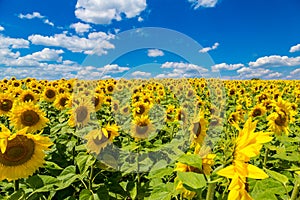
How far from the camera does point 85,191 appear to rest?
2.67m

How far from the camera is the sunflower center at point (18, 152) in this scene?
2588 millimetres

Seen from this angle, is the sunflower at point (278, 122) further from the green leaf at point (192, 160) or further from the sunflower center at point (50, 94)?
the sunflower center at point (50, 94)

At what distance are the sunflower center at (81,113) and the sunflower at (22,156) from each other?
7.45 ft

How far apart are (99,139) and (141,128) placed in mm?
2317

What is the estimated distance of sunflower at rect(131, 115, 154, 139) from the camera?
17.3 ft

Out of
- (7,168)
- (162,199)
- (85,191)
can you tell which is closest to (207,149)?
(162,199)

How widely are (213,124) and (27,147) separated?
13.8 ft

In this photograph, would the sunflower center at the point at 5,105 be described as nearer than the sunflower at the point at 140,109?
Yes

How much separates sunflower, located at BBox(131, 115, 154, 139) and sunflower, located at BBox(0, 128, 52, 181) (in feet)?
8.31

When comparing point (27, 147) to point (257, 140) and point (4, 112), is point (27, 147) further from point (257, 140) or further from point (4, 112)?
point (4, 112)

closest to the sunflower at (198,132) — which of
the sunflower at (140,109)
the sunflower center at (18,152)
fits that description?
the sunflower center at (18,152)

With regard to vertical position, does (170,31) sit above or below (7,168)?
above

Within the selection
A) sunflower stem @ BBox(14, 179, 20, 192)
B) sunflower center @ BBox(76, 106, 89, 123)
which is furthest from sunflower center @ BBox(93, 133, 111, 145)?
sunflower center @ BBox(76, 106, 89, 123)

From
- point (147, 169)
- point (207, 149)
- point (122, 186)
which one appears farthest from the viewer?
point (147, 169)
